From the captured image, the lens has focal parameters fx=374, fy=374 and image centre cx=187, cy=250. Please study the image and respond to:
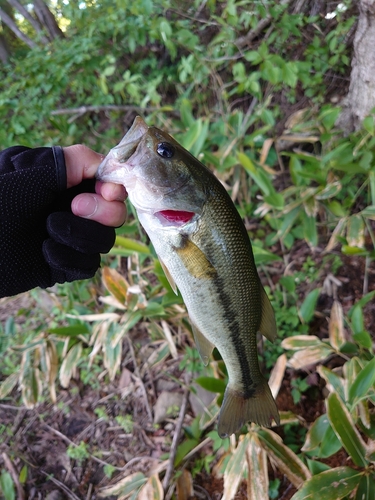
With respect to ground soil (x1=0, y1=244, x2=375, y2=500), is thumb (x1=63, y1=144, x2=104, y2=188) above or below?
above

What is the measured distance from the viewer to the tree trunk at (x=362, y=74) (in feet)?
8.87

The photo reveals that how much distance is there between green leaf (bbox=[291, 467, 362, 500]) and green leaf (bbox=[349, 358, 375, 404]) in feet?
1.10

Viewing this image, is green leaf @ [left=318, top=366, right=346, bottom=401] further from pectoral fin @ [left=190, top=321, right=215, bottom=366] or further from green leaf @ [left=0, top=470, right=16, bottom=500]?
green leaf @ [left=0, top=470, right=16, bottom=500]

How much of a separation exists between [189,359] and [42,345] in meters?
1.25

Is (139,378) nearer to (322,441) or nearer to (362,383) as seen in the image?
(322,441)

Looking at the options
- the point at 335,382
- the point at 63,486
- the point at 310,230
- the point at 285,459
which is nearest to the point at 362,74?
the point at 310,230

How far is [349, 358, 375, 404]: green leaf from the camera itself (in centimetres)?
179

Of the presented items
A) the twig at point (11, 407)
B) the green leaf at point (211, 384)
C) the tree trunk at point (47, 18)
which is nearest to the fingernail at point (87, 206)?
the green leaf at point (211, 384)

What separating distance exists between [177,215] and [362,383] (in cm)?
125

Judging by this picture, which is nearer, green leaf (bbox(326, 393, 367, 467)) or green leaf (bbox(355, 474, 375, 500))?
green leaf (bbox(355, 474, 375, 500))

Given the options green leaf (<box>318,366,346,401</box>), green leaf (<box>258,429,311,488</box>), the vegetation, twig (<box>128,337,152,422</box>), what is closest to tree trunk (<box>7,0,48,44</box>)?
the vegetation

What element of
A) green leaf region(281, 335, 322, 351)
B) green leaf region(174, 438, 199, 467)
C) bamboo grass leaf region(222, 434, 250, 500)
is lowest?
green leaf region(174, 438, 199, 467)

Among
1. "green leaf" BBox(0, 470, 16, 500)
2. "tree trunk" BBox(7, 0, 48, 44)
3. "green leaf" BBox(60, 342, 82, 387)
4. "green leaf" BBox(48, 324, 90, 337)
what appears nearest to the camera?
"green leaf" BBox(0, 470, 16, 500)

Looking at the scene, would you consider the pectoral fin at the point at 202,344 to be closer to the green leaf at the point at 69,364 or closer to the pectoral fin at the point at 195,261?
the pectoral fin at the point at 195,261
